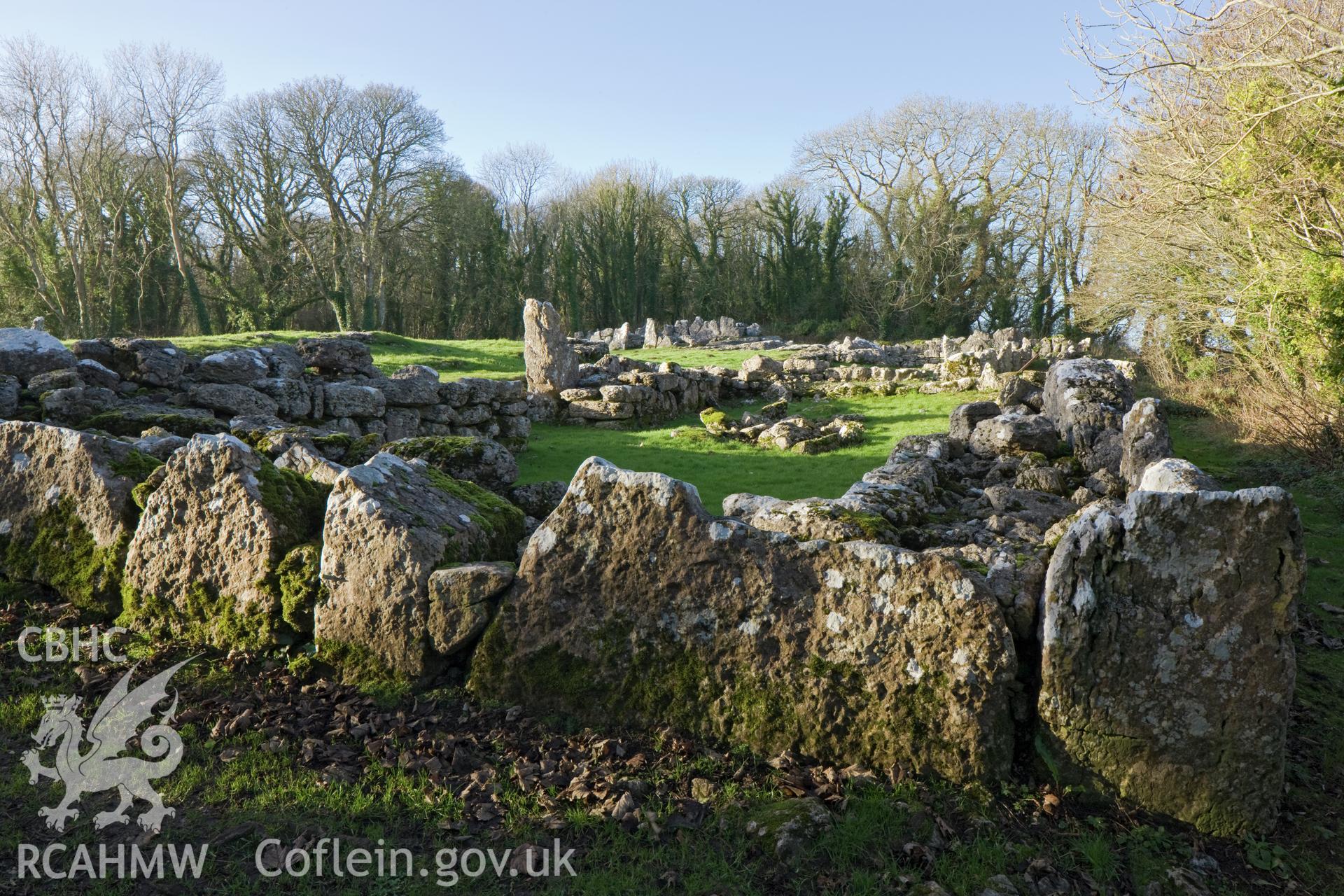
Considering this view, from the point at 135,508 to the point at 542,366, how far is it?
591 inches

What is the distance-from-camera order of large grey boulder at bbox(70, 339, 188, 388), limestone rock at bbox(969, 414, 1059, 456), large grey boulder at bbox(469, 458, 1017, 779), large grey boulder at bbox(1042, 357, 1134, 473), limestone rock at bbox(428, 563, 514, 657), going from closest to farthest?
large grey boulder at bbox(469, 458, 1017, 779)
limestone rock at bbox(428, 563, 514, 657)
large grey boulder at bbox(1042, 357, 1134, 473)
limestone rock at bbox(969, 414, 1059, 456)
large grey boulder at bbox(70, 339, 188, 388)

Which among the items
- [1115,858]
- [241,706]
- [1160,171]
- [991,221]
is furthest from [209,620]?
[991,221]

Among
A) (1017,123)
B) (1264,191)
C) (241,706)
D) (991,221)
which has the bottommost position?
(241,706)

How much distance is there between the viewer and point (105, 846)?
369 cm

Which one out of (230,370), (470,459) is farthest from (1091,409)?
(230,370)

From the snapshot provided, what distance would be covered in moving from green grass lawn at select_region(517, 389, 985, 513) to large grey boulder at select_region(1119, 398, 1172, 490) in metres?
3.81

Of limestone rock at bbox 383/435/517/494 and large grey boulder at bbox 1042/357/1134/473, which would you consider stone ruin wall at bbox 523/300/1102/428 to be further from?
limestone rock at bbox 383/435/517/494

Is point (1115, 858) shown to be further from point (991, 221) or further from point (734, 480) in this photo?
point (991, 221)

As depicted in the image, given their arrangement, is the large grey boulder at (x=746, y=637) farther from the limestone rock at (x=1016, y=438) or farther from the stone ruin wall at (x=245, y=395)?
the limestone rock at (x=1016, y=438)

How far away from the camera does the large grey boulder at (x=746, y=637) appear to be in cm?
425

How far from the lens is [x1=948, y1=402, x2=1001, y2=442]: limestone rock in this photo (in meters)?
13.3

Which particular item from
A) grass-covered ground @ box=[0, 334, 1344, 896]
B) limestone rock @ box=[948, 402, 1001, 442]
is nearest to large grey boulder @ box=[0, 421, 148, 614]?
grass-covered ground @ box=[0, 334, 1344, 896]

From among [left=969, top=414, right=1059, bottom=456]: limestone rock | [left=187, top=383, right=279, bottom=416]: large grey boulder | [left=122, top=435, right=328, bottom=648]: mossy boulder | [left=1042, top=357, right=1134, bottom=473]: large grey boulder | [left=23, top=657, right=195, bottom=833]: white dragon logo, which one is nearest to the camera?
[left=23, top=657, right=195, bottom=833]: white dragon logo

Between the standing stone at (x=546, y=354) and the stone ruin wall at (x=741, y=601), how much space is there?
14157 millimetres
